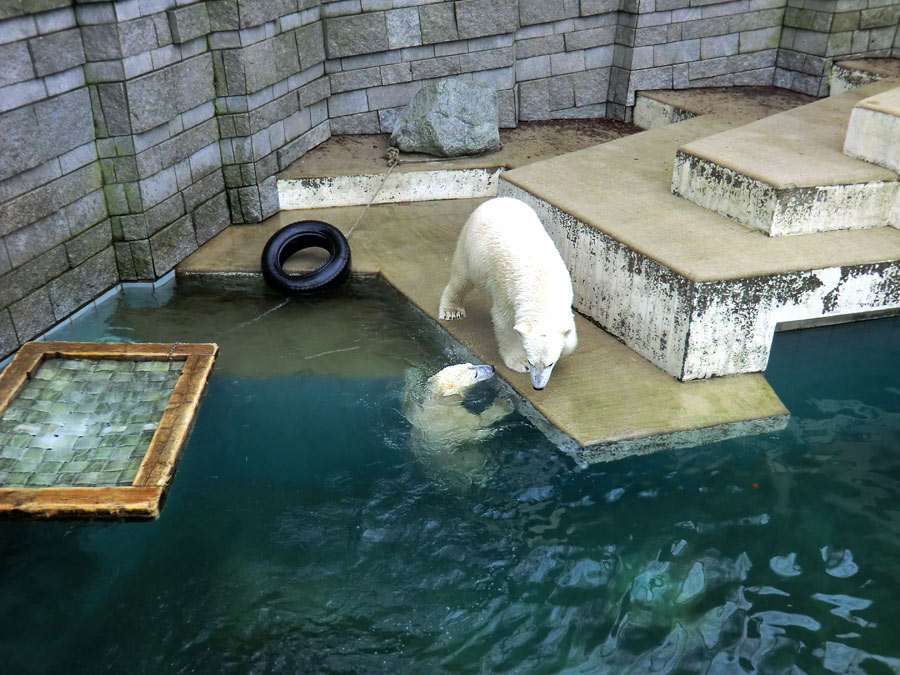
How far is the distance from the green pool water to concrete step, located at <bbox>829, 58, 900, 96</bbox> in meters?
4.26

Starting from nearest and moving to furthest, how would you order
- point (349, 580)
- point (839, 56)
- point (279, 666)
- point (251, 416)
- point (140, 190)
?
point (279, 666) < point (349, 580) < point (251, 416) < point (140, 190) < point (839, 56)

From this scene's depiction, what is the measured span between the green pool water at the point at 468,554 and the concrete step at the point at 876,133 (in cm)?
164

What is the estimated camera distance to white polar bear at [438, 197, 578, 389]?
4980 millimetres

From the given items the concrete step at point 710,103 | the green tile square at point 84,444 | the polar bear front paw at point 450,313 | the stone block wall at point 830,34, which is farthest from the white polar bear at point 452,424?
the stone block wall at point 830,34

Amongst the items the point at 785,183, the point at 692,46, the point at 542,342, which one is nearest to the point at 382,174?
the point at 542,342

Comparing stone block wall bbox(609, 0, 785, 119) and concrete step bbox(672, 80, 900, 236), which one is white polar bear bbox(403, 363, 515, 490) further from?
stone block wall bbox(609, 0, 785, 119)

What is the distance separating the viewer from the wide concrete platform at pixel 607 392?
4970 mm

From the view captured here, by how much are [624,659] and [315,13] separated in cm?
660

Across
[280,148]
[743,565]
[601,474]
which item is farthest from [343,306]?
[743,565]

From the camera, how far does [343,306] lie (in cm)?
665

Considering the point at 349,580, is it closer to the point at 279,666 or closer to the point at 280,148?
the point at 279,666

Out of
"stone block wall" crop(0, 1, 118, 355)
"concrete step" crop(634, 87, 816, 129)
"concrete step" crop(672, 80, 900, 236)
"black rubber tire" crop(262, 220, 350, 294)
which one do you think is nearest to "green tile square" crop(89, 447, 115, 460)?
"stone block wall" crop(0, 1, 118, 355)

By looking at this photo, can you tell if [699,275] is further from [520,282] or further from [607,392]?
[520,282]

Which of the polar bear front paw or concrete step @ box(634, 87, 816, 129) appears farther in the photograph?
concrete step @ box(634, 87, 816, 129)
